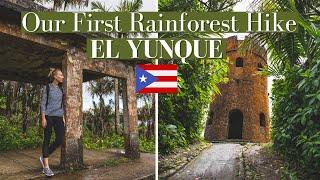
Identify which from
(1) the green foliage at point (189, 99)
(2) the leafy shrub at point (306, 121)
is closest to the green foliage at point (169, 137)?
(1) the green foliage at point (189, 99)

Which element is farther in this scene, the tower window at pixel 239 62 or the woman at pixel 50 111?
the tower window at pixel 239 62

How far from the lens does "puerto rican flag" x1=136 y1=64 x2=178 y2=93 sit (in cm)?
Result: 648

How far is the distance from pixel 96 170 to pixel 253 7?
13.2 ft

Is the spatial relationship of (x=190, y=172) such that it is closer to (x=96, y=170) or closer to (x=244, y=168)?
(x=244, y=168)

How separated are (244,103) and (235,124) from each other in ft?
8.94

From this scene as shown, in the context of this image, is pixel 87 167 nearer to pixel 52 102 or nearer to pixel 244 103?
pixel 52 102

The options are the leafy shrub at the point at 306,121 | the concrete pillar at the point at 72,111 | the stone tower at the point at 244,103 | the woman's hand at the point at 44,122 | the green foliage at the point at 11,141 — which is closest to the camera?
the leafy shrub at the point at 306,121

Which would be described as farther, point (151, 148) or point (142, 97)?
point (142, 97)

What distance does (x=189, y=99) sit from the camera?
1464 centimetres

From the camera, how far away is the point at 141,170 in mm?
8156

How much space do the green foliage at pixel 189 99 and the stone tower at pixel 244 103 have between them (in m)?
11.6

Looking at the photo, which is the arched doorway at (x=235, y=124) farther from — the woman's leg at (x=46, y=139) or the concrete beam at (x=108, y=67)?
the woman's leg at (x=46, y=139)

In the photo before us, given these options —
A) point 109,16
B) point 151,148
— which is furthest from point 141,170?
point 151,148

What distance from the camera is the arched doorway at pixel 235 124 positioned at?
30028mm
